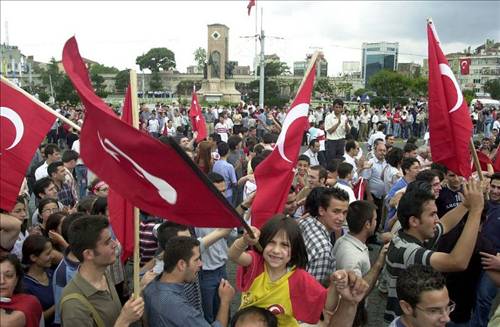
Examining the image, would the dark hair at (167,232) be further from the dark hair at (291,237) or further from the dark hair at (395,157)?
the dark hair at (395,157)

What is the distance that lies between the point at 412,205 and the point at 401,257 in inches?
14.1

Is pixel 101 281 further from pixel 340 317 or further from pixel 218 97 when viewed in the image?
pixel 218 97

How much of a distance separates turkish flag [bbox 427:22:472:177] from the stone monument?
46778mm

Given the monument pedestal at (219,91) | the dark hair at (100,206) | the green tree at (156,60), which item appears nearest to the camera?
the dark hair at (100,206)

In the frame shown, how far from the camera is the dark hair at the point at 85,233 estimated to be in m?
2.64

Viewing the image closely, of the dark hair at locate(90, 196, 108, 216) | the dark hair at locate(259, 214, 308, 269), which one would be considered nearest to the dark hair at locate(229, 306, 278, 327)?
the dark hair at locate(259, 214, 308, 269)

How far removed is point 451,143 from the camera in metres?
3.40

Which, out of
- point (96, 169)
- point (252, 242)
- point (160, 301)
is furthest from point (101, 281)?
point (252, 242)

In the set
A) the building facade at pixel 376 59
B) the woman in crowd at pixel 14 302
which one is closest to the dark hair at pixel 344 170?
the woman in crowd at pixel 14 302

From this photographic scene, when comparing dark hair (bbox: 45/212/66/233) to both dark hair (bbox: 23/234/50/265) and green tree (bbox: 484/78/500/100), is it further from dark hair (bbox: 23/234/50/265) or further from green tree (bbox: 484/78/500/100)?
green tree (bbox: 484/78/500/100)

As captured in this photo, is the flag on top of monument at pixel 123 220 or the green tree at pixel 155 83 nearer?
the flag on top of monument at pixel 123 220

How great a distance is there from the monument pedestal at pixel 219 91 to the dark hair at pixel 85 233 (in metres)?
46.4

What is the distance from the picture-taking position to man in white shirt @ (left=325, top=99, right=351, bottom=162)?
30.9 ft

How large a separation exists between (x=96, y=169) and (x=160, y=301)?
751 millimetres
